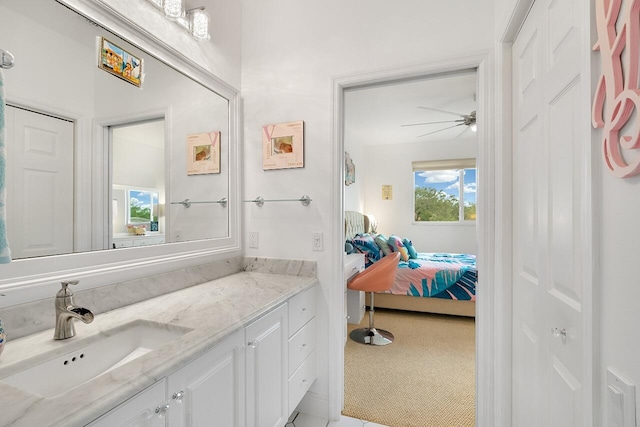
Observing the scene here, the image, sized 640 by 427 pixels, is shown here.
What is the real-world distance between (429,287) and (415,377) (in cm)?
140

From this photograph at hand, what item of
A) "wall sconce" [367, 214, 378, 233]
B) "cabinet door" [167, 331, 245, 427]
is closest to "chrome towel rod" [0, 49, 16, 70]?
"cabinet door" [167, 331, 245, 427]

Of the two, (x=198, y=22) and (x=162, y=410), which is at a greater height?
(x=198, y=22)

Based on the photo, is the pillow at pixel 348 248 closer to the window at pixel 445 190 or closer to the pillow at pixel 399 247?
the pillow at pixel 399 247

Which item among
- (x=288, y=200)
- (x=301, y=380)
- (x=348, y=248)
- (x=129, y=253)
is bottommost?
(x=301, y=380)

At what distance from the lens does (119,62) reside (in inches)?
51.8

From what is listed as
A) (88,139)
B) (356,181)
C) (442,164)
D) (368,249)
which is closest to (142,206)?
(88,139)

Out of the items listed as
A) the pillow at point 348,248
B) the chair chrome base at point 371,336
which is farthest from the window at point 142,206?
the pillow at point 348,248

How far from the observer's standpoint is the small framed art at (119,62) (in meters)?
1.25

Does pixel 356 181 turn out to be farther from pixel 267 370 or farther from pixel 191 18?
pixel 267 370

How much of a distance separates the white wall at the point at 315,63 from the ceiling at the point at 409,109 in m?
0.63

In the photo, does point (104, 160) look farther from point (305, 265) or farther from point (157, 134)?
point (305, 265)

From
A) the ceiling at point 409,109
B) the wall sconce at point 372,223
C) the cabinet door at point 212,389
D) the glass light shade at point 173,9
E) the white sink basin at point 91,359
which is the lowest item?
the cabinet door at point 212,389

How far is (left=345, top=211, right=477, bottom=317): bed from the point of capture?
3453 millimetres

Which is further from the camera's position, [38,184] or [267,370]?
[267,370]
